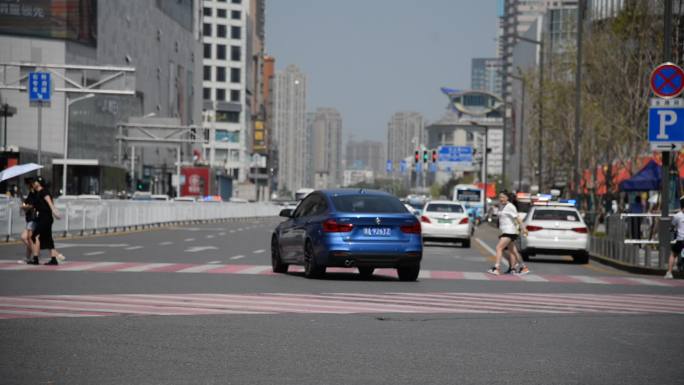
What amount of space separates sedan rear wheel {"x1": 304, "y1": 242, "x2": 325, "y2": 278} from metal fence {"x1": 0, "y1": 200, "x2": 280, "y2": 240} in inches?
688

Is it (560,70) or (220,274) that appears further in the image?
(560,70)

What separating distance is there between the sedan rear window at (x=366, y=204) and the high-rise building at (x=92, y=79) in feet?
188

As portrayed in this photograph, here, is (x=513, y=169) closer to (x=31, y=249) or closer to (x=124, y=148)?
(x=124, y=148)

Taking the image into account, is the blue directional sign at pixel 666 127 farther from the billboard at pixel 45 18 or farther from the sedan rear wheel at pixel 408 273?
the billboard at pixel 45 18

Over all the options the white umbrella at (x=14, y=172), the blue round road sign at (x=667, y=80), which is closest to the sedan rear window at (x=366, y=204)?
the blue round road sign at (x=667, y=80)

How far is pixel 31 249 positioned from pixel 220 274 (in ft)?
15.1

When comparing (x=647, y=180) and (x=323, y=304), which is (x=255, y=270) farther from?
(x=647, y=180)

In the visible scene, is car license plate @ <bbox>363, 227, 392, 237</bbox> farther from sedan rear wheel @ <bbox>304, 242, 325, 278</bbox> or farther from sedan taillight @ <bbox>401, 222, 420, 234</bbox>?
sedan rear wheel @ <bbox>304, 242, 325, 278</bbox>

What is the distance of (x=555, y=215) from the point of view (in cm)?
3509

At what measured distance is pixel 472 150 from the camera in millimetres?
129375

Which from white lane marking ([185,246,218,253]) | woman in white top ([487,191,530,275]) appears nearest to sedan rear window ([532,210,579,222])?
woman in white top ([487,191,530,275])

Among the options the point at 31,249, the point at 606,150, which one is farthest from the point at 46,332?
the point at 606,150

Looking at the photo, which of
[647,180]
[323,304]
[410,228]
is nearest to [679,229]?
[410,228]

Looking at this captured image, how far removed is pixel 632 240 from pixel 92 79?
290ft
